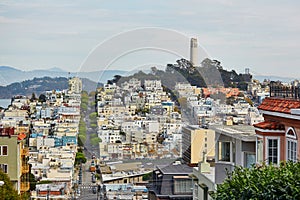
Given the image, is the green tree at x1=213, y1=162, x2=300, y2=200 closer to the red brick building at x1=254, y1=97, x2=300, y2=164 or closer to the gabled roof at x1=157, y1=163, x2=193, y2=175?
the red brick building at x1=254, y1=97, x2=300, y2=164

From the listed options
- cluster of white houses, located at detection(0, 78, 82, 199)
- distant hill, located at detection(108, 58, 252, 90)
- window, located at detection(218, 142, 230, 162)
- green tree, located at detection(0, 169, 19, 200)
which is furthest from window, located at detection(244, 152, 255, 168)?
green tree, located at detection(0, 169, 19, 200)

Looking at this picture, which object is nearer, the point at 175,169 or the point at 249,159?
the point at 249,159

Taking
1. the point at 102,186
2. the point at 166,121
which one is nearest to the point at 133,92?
the point at 166,121

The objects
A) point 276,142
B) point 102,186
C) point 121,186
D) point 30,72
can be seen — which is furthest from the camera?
point 30,72

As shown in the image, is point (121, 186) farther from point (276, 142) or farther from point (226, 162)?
point (276, 142)

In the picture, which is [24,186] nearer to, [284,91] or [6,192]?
[6,192]

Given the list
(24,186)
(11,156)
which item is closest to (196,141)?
(11,156)
